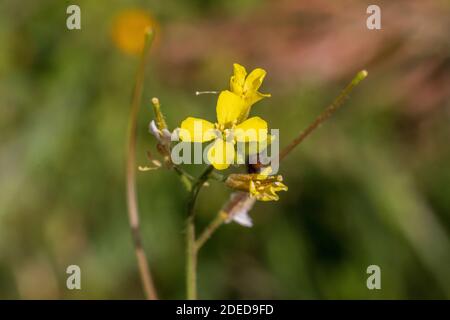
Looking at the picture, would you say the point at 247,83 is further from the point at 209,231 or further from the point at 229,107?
the point at 209,231

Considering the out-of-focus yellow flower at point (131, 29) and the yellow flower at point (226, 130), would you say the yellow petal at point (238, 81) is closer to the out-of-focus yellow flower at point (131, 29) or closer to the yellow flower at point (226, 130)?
the yellow flower at point (226, 130)

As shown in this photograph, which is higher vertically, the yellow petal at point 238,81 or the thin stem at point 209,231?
the yellow petal at point 238,81

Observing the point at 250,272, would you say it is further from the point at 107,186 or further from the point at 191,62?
the point at 191,62

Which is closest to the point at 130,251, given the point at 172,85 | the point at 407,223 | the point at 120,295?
the point at 120,295

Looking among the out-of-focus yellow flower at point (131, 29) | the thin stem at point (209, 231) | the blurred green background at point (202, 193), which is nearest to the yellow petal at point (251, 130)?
the thin stem at point (209, 231)

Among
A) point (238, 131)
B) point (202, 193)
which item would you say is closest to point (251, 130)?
point (238, 131)

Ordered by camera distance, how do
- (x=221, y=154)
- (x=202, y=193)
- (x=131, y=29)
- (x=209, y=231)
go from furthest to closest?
(x=131, y=29), (x=202, y=193), (x=209, y=231), (x=221, y=154)
